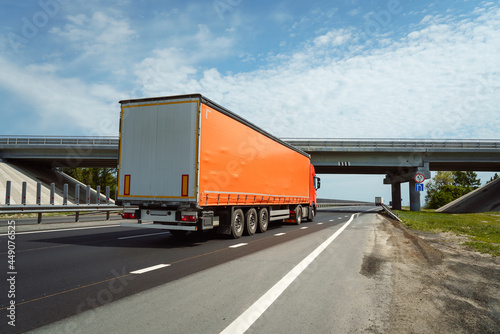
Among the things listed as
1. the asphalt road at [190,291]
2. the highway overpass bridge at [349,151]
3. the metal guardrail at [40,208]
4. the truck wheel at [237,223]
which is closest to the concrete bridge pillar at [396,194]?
the highway overpass bridge at [349,151]

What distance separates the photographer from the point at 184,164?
9523mm

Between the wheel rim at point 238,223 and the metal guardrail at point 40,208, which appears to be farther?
the metal guardrail at point 40,208

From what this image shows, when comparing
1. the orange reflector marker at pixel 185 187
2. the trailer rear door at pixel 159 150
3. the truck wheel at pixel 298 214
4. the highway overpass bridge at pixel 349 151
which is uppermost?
the highway overpass bridge at pixel 349 151

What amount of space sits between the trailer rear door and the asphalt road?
5.72 feet

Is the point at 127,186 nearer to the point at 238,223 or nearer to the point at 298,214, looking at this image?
the point at 238,223

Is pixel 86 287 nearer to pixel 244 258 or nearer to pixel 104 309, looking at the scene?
pixel 104 309

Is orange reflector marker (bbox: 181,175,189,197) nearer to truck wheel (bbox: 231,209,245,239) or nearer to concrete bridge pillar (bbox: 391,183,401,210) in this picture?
truck wheel (bbox: 231,209,245,239)

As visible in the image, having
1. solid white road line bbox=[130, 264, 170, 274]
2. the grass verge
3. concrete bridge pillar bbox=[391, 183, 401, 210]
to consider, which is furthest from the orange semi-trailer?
concrete bridge pillar bbox=[391, 183, 401, 210]

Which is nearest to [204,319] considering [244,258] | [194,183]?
[244,258]

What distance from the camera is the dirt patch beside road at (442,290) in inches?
150

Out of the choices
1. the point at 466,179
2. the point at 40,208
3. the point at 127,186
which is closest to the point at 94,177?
the point at 40,208

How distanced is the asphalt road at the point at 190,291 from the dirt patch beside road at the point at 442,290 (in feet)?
1.01

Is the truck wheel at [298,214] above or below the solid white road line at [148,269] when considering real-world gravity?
above

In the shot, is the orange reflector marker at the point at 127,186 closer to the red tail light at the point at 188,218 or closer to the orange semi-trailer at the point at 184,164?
the orange semi-trailer at the point at 184,164
